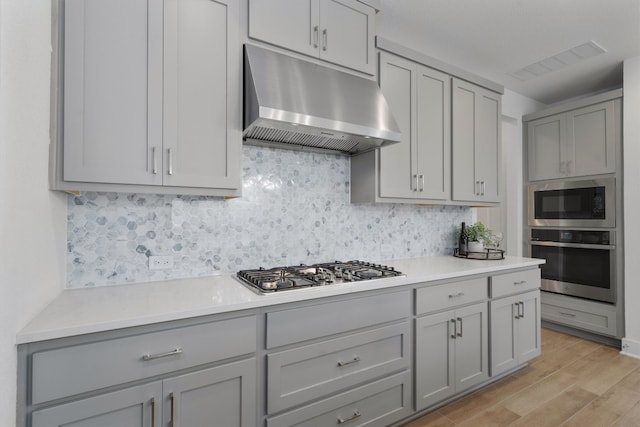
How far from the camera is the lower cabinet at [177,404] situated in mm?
1106

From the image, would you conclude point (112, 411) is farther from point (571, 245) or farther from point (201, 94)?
point (571, 245)

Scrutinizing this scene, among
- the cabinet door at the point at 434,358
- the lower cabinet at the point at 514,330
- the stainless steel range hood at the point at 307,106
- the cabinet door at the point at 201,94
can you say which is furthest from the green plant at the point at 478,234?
the cabinet door at the point at 201,94

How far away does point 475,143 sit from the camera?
2760 millimetres

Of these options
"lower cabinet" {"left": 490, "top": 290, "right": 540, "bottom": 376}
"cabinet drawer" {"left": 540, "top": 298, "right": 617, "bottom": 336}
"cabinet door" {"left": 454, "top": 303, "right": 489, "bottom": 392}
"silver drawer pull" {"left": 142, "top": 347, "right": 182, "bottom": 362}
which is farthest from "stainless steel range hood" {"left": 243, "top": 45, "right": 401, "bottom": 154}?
"cabinet drawer" {"left": 540, "top": 298, "right": 617, "bottom": 336}

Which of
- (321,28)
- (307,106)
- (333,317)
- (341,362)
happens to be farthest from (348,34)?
(341,362)

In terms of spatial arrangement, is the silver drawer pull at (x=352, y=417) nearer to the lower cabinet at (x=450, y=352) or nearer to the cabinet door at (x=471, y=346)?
the lower cabinet at (x=450, y=352)

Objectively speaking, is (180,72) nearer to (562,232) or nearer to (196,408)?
(196,408)

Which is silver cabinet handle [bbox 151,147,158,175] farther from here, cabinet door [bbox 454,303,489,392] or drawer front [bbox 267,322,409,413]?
cabinet door [bbox 454,303,489,392]

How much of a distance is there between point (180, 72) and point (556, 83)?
395cm

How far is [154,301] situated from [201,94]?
976mm

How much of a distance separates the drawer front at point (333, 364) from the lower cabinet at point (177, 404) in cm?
13

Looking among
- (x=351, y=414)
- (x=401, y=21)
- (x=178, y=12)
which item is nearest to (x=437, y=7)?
(x=401, y=21)

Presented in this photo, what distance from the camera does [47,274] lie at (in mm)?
1315

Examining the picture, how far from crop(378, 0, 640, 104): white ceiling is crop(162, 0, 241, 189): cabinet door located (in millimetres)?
1249
